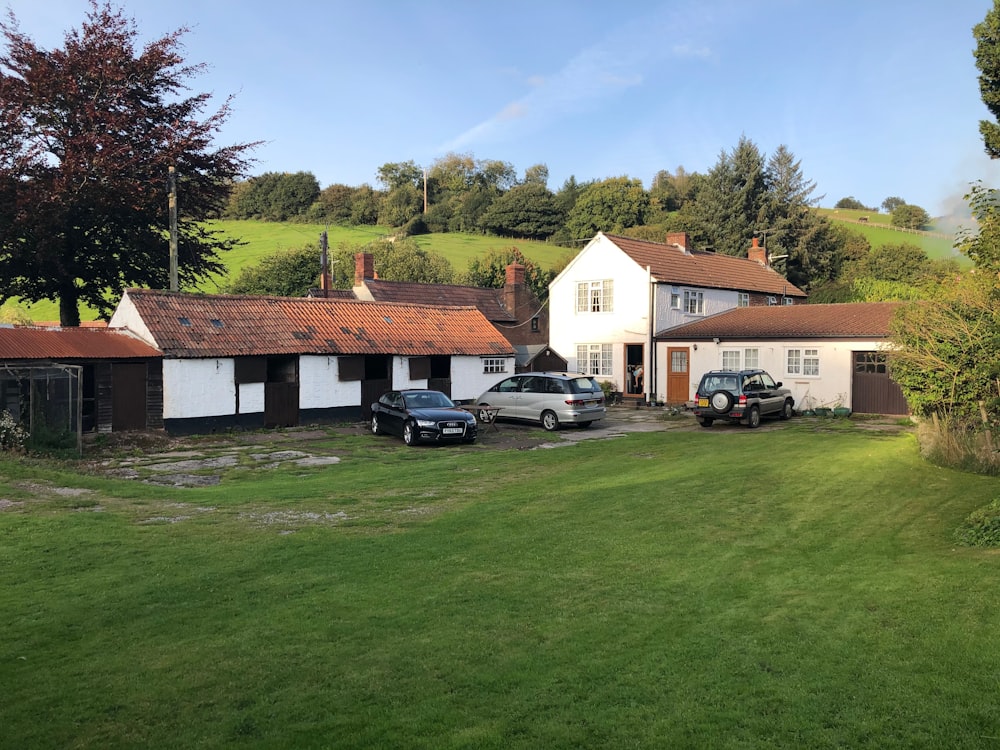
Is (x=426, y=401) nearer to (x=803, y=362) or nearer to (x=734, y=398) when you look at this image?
(x=734, y=398)

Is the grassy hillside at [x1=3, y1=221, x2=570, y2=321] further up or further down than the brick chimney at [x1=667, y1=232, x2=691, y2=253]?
further up

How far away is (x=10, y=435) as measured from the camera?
16.2m

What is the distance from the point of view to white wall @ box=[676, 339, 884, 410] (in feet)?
89.9

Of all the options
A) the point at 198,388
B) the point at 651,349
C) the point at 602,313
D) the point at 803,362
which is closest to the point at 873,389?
the point at 803,362

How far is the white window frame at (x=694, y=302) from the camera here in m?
34.7

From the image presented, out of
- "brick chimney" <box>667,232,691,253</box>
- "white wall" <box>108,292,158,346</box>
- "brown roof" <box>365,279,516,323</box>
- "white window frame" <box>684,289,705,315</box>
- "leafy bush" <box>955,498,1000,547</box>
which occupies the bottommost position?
"leafy bush" <box>955,498,1000,547</box>

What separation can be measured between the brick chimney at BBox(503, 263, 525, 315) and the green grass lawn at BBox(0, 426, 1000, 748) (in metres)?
32.9

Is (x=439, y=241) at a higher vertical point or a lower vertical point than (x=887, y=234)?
higher

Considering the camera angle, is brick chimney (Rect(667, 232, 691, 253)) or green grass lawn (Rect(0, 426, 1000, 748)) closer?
green grass lawn (Rect(0, 426, 1000, 748))

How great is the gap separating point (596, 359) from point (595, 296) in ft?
10.2

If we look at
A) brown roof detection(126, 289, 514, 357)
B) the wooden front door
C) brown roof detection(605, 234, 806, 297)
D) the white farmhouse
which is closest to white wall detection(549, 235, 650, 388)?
the white farmhouse

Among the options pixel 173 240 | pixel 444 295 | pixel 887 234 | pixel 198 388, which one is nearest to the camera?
pixel 198 388

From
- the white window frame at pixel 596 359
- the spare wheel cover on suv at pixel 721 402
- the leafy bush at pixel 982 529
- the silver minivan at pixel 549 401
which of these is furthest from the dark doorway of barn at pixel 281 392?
the leafy bush at pixel 982 529

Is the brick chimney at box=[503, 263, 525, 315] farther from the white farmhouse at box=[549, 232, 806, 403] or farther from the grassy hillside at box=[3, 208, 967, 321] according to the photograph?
the grassy hillside at box=[3, 208, 967, 321]
